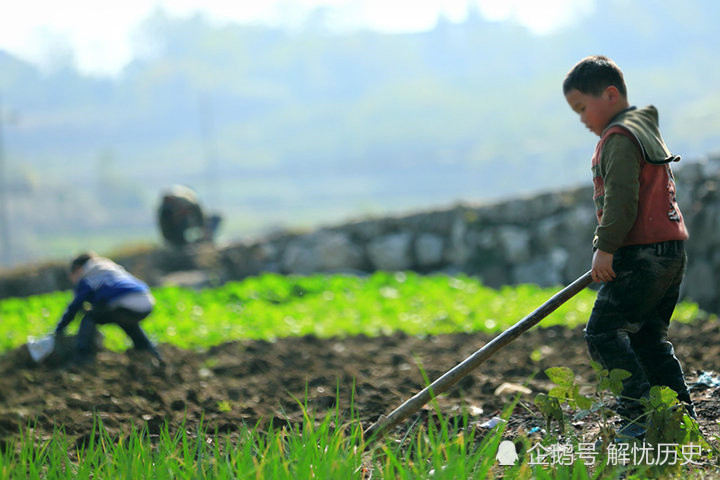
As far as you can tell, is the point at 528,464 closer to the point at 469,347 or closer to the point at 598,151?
the point at 598,151

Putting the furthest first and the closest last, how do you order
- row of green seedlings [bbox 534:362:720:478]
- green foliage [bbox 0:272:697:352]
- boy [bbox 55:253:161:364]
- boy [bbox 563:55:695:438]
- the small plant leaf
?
green foliage [bbox 0:272:697:352] → boy [bbox 55:253:161:364] → boy [bbox 563:55:695:438] → the small plant leaf → row of green seedlings [bbox 534:362:720:478]

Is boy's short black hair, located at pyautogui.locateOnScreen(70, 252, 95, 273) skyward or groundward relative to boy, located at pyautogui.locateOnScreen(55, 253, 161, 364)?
skyward

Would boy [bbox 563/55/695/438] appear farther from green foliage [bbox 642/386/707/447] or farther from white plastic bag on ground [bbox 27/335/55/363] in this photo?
white plastic bag on ground [bbox 27/335/55/363]

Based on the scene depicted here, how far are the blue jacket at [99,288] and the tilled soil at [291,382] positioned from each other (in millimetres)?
453

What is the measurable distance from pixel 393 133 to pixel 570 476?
15308cm

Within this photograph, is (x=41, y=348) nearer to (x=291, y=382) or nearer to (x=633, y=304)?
(x=291, y=382)

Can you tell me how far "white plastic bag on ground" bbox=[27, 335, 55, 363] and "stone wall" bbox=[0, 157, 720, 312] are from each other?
4.97m

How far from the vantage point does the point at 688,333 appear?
19.6ft

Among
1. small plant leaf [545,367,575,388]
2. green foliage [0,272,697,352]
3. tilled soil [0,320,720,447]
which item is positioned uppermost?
small plant leaf [545,367,575,388]

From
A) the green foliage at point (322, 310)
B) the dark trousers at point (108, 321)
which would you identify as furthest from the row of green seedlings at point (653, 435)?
the dark trousers at point (108, 321)

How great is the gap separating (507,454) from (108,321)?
175 inches

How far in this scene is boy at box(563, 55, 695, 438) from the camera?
3047 millimetres

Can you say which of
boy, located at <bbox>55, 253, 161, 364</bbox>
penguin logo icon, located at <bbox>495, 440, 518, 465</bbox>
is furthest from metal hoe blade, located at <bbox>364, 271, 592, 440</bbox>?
boy, located at <bbox>55, 253, 161, 364</bbox>

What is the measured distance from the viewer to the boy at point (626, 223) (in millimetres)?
3047
